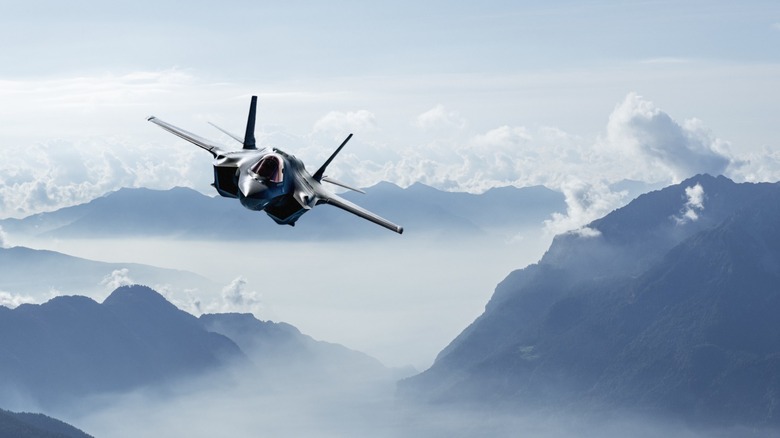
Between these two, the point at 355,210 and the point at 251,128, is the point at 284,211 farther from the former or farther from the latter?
the point at 251,128

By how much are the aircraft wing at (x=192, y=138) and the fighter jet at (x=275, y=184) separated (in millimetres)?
822

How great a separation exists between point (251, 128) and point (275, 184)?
11.0 meters

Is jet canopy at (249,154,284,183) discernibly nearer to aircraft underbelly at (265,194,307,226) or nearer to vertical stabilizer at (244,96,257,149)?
aircraft underbelly at (265,194,307,226)

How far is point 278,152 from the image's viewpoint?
179 feet

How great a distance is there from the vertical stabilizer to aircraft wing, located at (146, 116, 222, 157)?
2352 mm

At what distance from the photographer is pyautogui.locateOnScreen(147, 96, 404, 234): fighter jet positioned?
49.6m

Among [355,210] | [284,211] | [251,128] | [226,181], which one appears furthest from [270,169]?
[251,128]

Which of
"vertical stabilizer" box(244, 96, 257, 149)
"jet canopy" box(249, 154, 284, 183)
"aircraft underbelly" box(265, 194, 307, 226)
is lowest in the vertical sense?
"aircraft underbelly" box(265, 194, 307, 226)

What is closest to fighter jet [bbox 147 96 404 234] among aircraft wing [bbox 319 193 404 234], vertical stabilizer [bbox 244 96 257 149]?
aircraft wing [bbox 319 193 404 234]

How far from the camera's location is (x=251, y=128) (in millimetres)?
60031

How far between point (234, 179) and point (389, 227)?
11338 mm

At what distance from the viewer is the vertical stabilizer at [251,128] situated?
5916 cm

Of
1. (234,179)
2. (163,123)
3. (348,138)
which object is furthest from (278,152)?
(163,123)

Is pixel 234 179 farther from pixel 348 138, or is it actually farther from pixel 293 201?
pixel 348 138
